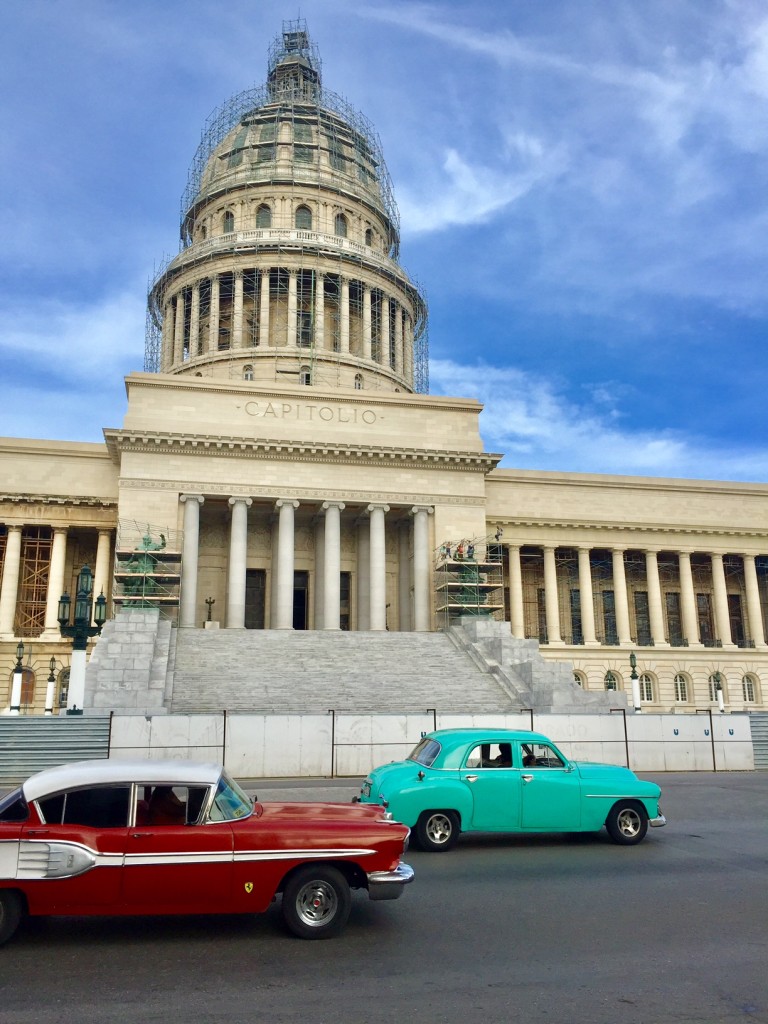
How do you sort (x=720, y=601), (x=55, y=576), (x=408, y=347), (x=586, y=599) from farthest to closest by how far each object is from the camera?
1. (x=408, y=347)
2. (x=720, y=601)
3. (x=586, y=599)
4. (x=55, y=576)

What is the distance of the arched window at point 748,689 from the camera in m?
54.7

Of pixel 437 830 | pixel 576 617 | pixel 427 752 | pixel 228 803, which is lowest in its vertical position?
pixel 437 830

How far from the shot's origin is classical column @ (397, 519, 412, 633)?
49.1 meters

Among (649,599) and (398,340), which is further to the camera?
(398,340)

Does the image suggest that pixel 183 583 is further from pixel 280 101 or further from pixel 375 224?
pixel 280 101

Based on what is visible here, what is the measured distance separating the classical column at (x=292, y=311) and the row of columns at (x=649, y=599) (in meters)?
22.0

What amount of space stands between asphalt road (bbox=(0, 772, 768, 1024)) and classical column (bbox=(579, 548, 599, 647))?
41.8 meters

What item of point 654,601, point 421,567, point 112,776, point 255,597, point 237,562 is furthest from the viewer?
point 654,601

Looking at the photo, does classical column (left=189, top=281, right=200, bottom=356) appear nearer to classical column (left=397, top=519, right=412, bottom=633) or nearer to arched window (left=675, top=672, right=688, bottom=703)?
classical column (left=397, top=519, right=412, bottom=633)

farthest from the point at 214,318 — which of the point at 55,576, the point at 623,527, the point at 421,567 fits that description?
the point at 623,527

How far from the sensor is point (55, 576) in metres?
47.2

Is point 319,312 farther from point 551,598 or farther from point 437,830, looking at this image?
point 437,830

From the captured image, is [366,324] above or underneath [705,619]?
above

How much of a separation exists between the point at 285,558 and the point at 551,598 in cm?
1735
